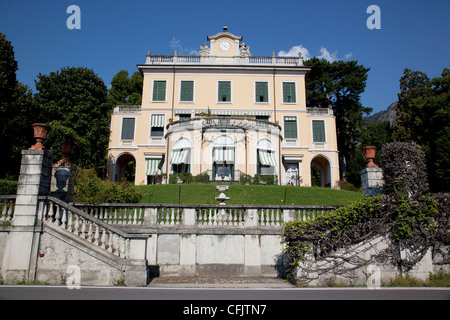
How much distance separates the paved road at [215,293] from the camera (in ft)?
22.5

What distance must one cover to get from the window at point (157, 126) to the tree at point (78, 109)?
5.67m

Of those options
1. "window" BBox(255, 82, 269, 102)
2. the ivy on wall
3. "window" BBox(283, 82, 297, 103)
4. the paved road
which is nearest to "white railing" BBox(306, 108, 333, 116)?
"window" BBox(283, 82, 297, 103)

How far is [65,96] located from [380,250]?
93.1 feet

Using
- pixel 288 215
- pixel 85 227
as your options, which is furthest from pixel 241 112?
pixel 85 227

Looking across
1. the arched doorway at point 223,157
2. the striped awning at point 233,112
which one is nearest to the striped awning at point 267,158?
the arched doorway at point 223,157

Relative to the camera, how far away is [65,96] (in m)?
28.3

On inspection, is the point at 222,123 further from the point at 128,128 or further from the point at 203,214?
the point at 203,214

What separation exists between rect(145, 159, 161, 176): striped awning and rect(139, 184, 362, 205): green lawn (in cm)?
1162

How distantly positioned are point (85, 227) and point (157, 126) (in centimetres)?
2580

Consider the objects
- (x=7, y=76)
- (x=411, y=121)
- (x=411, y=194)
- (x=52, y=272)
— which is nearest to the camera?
(x=52, y=272)
